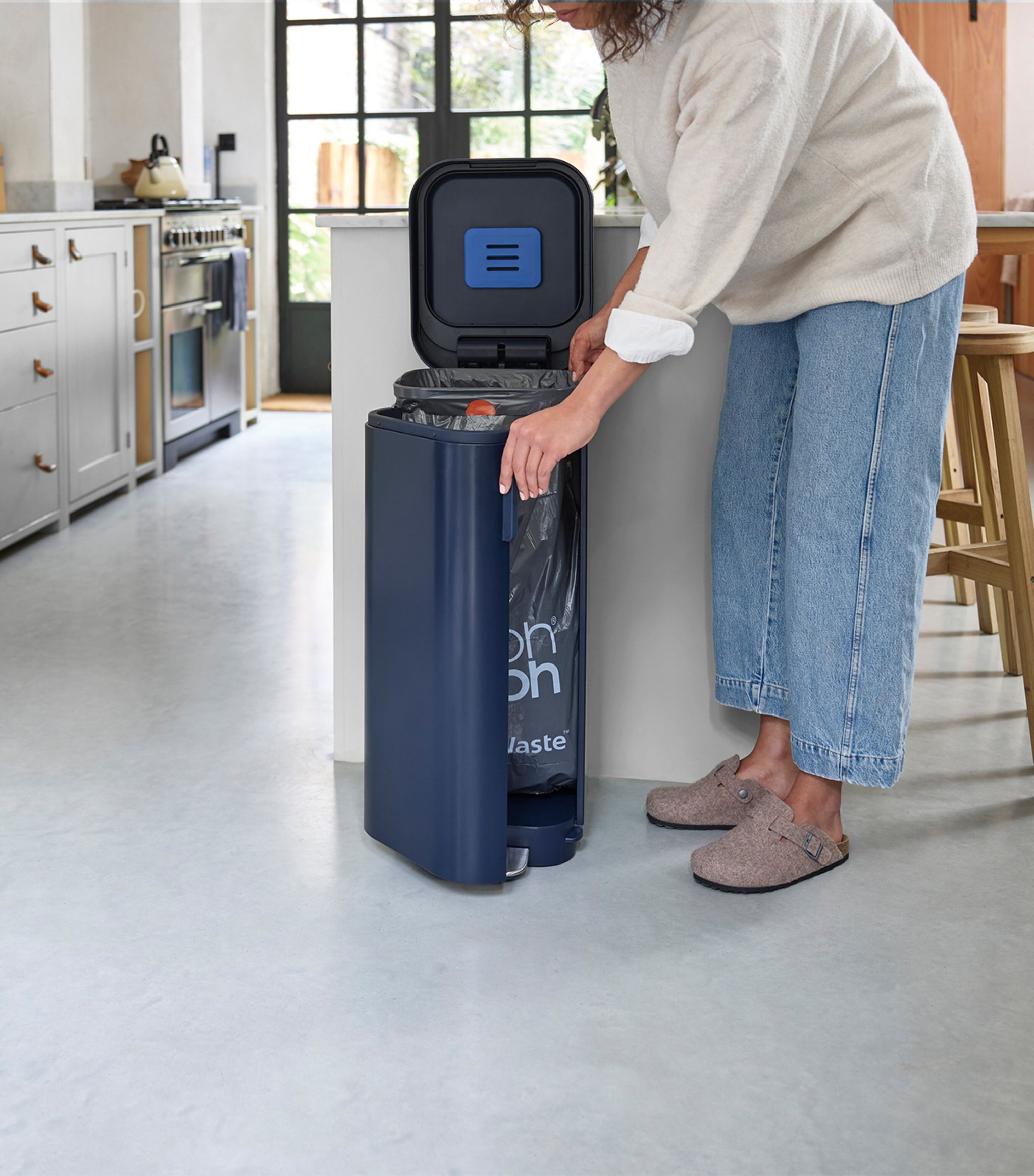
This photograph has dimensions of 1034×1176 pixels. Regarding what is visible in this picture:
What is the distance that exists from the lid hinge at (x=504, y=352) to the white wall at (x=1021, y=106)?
19.2ft

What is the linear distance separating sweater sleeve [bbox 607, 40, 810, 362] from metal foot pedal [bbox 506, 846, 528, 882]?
27.5 inches

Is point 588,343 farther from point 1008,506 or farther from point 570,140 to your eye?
point 570,140

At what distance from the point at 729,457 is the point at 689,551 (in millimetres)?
216

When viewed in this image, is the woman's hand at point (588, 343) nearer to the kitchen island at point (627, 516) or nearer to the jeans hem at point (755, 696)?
the kitchen island at point (627, 516)

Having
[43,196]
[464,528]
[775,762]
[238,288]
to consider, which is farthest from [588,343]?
[238,288]

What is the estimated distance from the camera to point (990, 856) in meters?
1.82

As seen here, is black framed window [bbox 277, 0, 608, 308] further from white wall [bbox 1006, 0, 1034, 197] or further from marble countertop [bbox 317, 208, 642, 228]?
marble countertop [bbox 317, 208, 642, 228]

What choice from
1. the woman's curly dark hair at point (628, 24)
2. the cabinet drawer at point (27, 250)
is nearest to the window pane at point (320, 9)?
the cabinet drawer at point (27, 250)

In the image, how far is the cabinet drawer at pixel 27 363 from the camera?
11.6 ft

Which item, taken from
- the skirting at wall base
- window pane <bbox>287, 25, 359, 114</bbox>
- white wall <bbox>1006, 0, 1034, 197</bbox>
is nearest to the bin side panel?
the skirting at wall base

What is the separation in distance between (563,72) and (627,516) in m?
5.23

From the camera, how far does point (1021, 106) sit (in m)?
6.85

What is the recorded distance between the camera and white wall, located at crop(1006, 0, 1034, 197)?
6801mm

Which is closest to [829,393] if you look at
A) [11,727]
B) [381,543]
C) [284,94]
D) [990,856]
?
[381,543]
